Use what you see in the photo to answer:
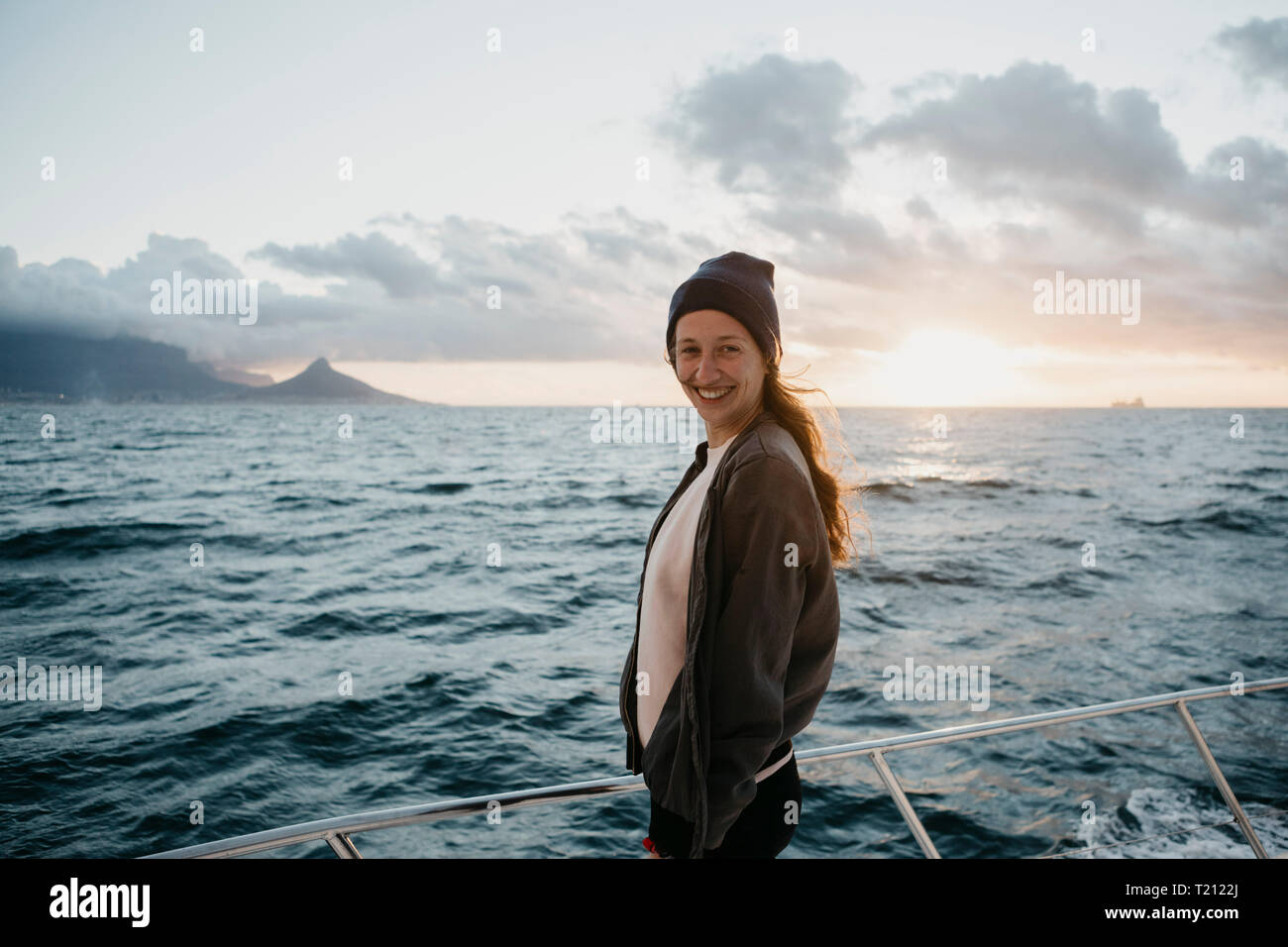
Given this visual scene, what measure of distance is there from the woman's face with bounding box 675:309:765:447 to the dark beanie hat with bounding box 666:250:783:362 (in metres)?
0.02

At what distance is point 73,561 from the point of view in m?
16.3

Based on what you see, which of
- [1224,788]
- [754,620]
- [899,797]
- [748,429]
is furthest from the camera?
[1224,788]

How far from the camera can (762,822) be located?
61.7 inches

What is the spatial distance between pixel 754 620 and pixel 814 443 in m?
0.51

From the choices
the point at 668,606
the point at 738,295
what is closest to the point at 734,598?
the point at 668,606

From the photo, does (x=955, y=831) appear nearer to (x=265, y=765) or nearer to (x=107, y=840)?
(x=265, y=765)

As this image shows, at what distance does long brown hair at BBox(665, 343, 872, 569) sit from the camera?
166cm

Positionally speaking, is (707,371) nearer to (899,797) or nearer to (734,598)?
(734,598)

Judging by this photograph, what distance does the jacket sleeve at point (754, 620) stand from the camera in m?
1.38

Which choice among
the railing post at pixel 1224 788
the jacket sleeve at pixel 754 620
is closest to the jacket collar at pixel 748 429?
the jacket sleeve at pixel 754 620

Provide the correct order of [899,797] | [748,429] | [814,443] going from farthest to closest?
[899,797], [814,443], [748,429]

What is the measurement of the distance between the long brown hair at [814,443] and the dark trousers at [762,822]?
0.50 m
